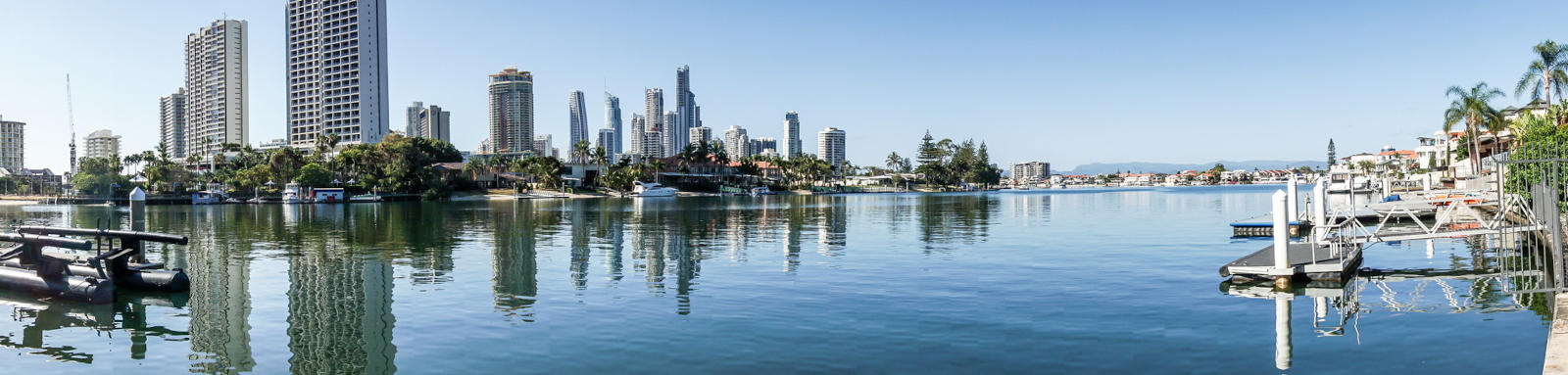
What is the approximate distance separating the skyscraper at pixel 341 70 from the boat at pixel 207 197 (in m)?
46.2

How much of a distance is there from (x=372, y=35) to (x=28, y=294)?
156530mm

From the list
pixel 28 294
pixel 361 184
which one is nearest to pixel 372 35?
Answer: pixel 361 184

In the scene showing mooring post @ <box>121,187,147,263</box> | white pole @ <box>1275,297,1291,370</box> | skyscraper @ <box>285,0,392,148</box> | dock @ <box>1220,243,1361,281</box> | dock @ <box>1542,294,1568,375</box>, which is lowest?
white pole @ <box>1275,297,1291,370</box>

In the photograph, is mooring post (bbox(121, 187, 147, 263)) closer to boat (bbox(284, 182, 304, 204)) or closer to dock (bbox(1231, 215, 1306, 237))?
boat (bbox(284, 182, 304, 204))

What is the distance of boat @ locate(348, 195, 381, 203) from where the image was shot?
4523 inches

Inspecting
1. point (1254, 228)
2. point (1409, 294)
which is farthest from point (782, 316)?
point (1254, 228)

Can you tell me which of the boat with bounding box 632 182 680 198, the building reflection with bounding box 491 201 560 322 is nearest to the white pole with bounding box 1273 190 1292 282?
the building reflection with bounding box 491 201 560 322

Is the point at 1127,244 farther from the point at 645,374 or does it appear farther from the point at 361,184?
the point at 361,184

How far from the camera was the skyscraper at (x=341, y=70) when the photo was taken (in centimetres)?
15825

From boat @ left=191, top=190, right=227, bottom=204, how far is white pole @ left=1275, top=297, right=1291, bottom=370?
122m

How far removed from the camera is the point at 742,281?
71.2 feet

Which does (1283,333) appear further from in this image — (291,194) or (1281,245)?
(291,194)

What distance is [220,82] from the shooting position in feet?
613

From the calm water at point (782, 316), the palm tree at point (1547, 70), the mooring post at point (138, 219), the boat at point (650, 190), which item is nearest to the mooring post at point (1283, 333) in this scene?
the calm water at point (782, 316)
